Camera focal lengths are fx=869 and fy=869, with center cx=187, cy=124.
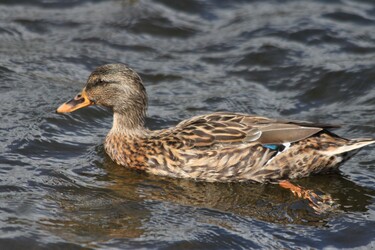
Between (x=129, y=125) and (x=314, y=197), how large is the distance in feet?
8.90

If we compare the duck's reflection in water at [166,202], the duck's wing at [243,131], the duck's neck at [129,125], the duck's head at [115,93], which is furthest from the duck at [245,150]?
the duck's head at [115,93]

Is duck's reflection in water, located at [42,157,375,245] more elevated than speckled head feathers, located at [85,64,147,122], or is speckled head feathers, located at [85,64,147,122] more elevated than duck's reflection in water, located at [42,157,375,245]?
speckled head feathers, located at [85,64,147,122]

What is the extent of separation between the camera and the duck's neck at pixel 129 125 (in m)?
11.3

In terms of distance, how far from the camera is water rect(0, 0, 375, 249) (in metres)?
9.09

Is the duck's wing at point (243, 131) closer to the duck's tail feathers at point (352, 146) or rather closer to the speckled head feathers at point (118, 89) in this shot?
the duck's tail feathers at point (352, 146)

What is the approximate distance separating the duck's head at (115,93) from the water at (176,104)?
0.59 metres

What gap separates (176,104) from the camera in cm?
1312

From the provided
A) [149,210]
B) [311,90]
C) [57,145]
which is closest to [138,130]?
[57,145]

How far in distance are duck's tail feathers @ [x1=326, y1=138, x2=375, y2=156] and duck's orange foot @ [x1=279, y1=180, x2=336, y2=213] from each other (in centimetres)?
55

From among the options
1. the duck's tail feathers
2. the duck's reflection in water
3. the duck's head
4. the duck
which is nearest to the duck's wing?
the duck

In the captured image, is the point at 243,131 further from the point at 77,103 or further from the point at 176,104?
the point at 176,104

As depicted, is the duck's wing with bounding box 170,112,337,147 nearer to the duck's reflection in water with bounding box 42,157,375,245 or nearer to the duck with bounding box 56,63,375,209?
the duck with bounding box 56,63,375,209

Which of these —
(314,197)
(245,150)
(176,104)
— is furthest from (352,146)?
(176,104)

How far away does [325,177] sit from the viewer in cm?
1078
